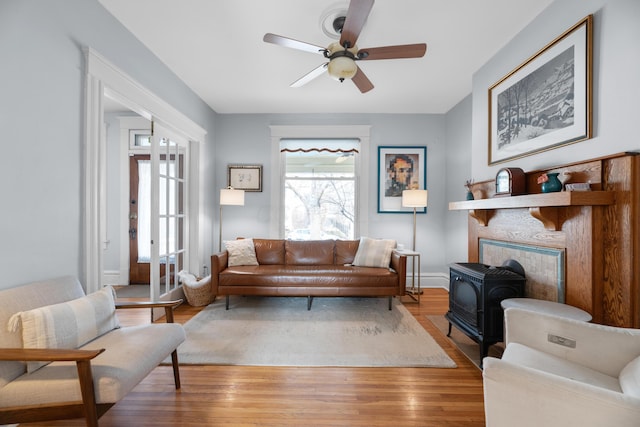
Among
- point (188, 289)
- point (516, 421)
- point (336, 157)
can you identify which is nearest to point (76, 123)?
point (188, 289)

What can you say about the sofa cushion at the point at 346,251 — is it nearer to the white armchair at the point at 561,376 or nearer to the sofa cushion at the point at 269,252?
the sofa cushion at the point at 269,252

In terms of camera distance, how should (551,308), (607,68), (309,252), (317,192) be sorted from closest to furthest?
(607,68) → (551,308) → (309,252) → (317,192)

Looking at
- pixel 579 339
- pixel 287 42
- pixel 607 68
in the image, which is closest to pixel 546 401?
pixel 579 339

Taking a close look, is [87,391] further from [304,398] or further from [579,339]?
[579,339]

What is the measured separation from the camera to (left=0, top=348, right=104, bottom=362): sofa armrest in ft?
3.66

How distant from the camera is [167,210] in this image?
131 inches

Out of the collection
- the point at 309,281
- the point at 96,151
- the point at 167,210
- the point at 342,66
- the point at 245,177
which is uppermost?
the point at 342,66

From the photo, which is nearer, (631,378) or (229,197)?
(631,378)

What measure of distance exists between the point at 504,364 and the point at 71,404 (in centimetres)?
181

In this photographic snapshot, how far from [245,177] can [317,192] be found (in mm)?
1192

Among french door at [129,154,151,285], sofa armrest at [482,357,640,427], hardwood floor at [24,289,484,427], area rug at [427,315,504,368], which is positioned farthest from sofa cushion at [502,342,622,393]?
french door at [129,154,151,285]

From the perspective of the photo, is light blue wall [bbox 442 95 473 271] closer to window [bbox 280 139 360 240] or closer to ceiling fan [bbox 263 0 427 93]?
window [bbox 280 139 360 240]

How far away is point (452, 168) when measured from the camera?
4152 mm

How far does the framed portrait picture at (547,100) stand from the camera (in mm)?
1789
